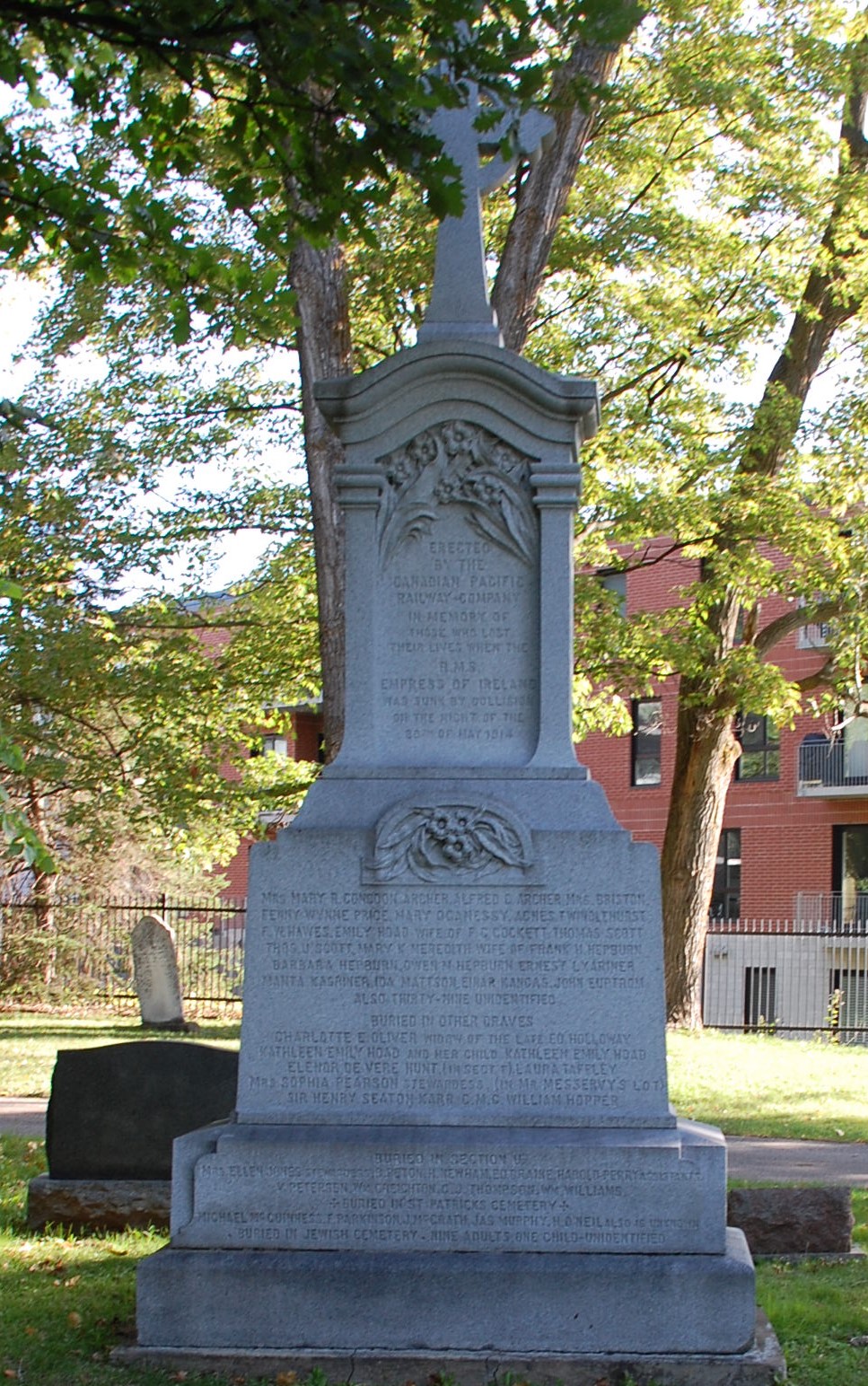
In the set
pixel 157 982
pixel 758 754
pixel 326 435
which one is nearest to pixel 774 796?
pixel 758 754

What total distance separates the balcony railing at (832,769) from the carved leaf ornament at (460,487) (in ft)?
97.1

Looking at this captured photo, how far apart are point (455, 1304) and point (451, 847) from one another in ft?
5.64

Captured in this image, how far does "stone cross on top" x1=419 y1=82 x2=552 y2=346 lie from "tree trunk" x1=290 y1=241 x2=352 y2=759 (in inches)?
269

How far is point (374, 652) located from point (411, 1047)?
1.66 metres

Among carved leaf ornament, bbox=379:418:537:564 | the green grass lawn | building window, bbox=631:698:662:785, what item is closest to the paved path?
the green grass lawn

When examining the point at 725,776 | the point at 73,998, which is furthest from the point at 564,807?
the point at 73,998

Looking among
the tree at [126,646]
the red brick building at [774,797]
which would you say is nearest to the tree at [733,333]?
the tree at [126,646]

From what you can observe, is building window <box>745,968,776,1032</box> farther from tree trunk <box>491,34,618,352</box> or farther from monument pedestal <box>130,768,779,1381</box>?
monument pedestal <box>130,768,779,1381</box>

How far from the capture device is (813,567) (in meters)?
19.7

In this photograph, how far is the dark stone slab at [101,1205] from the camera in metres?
8.33

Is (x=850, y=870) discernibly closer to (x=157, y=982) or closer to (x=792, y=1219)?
(x=157, y=982)

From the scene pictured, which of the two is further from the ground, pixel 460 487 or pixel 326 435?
pixel 326 435

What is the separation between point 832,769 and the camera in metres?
36.7

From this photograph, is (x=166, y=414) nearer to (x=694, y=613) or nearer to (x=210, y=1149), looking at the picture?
(x=694, y=613)
